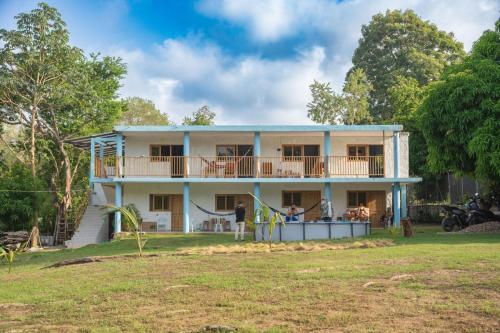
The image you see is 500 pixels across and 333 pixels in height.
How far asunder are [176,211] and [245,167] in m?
3.94

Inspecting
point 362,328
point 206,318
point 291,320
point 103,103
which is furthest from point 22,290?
point 103,103

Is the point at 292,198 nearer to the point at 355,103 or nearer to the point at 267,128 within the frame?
the point at 267,128

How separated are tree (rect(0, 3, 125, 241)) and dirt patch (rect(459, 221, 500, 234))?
1872cm

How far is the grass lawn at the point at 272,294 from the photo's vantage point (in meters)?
7.74

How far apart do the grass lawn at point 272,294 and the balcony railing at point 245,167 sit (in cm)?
1289

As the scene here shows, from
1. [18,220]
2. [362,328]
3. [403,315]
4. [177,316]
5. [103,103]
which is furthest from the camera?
[103,103]

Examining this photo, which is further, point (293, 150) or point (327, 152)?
point (293, 150)

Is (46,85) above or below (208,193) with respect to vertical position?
above

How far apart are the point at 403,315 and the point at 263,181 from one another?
18.4m

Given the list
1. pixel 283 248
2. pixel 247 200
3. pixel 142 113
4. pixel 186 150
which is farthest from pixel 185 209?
pixel 142 113

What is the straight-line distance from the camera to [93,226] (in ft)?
89.7

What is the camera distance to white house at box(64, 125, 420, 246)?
26.8 metres

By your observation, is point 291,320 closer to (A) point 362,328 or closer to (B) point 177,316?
(A) point 362,328

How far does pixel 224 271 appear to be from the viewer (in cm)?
1195
